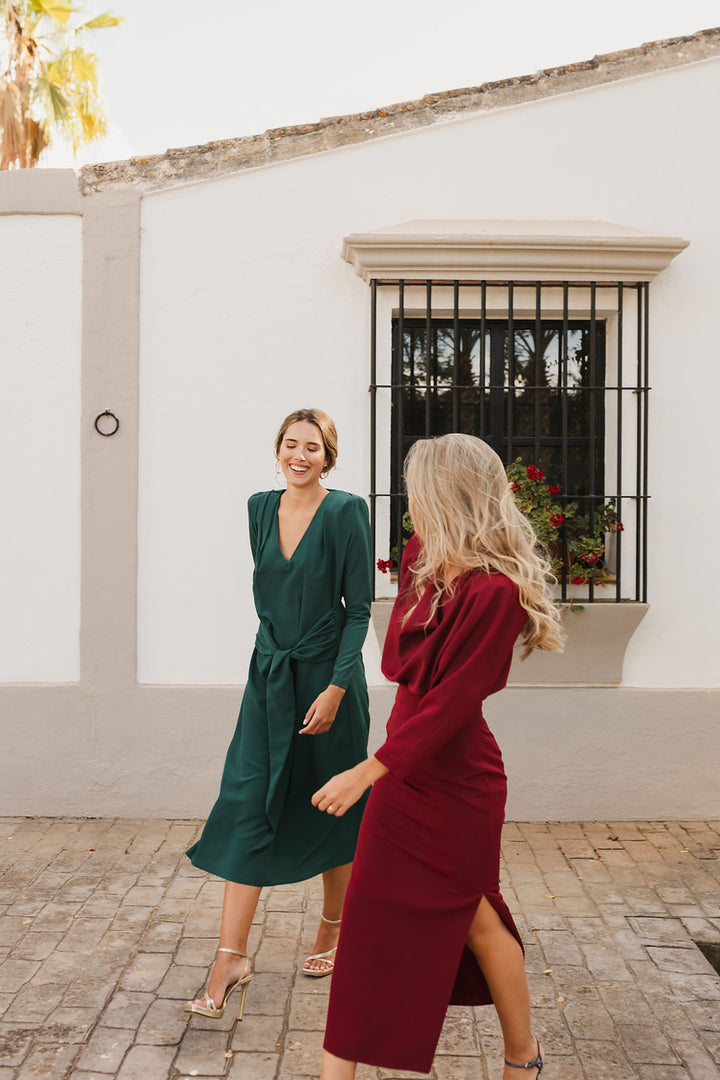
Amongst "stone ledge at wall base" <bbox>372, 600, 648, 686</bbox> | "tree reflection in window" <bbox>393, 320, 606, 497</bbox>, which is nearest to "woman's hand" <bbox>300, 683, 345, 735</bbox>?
"stone ledge at wall base" <bbox>372, 600, 648, 686</bbox>

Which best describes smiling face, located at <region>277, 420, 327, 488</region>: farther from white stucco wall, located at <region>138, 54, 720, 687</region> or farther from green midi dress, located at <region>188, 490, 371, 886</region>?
white stucco wall, located at <region>138, 54, 720, 687</region>

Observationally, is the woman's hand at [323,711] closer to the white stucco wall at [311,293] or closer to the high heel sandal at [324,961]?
the high heel sandal at [324,961]

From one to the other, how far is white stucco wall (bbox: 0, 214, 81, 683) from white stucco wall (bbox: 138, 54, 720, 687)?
38 centimetres

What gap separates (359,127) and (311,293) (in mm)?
891

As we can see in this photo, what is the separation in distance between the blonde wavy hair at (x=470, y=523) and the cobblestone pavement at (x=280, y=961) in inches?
58.3

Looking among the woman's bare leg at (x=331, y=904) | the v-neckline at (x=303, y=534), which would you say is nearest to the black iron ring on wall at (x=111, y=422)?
the v-neckline at (x=303, y=534)

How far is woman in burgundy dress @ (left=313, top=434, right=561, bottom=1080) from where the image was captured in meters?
2.33

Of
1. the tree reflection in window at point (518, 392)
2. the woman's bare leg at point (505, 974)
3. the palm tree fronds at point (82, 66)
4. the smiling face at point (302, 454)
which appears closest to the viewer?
the woman's bare leg at point (505, 974)

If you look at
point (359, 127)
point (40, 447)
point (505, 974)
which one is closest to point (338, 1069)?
point (505, 974)

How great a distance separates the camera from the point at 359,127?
5281 mm

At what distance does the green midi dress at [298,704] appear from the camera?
10.8 ft

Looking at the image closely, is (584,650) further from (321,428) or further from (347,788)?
(347,788)

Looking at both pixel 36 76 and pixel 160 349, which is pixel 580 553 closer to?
pixel 160 349

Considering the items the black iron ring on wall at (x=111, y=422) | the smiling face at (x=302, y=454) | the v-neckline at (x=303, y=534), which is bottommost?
the v-neckline at (x=303, y=534)
